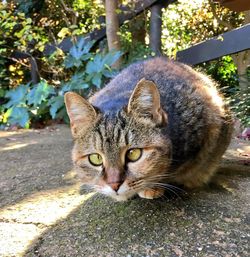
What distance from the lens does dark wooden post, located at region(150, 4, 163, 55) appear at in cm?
553

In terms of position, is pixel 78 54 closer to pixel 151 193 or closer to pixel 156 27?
pixel 156 27

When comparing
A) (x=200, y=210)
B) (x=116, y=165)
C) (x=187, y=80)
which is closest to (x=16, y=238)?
(x=116, y=165)

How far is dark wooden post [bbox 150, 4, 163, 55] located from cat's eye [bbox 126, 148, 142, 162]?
153 inches

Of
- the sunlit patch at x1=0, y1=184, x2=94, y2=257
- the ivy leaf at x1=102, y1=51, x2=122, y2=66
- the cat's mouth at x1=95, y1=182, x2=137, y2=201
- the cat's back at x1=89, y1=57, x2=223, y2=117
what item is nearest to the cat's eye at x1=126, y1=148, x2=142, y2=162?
the cat's mouth at x1=95, y1=182, x2=137, y2=201

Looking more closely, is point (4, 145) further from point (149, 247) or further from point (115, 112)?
point (149, 247)

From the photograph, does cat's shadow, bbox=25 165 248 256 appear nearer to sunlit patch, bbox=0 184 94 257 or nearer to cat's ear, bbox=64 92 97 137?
sunlit patch, bbox=0 184 94 257

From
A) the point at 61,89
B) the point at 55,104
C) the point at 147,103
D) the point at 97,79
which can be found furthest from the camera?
the point at 61,89

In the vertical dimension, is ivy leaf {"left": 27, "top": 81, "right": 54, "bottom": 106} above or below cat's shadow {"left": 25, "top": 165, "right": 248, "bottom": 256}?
above

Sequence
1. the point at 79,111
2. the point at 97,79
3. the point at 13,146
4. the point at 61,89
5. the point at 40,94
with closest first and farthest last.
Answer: the point at 79,111
the point at 13,146
the point at 97,79
the point at 40,94
the point at 61,89

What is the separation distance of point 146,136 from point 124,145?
0.37 ft

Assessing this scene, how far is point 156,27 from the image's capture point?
18.2 ft

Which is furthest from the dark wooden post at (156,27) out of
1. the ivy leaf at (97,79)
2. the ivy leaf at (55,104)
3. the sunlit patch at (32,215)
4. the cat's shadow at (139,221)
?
the cat's shadow at (139,221)

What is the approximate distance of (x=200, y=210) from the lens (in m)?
1.92

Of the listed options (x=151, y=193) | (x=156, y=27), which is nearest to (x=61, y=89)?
(x=156, y=27)
